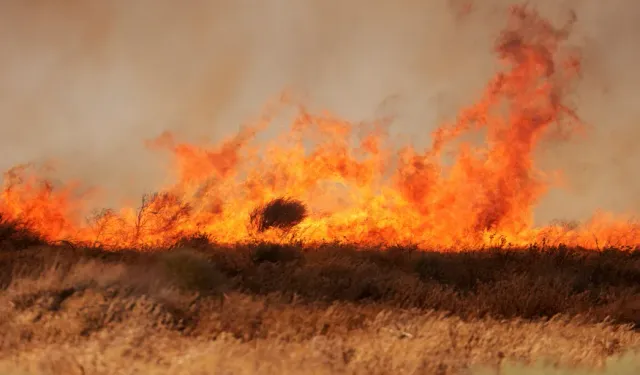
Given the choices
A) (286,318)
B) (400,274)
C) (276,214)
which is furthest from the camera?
(276,214)

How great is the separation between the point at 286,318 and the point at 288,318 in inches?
1.4

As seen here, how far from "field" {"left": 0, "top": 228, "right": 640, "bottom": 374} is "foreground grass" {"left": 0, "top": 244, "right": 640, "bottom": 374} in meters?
0.03

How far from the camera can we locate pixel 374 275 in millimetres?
17453

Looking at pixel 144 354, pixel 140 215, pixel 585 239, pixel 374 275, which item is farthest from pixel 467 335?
pixel 585 239

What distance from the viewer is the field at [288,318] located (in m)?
8.04

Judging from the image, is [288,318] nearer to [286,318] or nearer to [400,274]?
[286,318]

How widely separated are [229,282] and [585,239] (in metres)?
17.3

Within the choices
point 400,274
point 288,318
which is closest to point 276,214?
point 400,274

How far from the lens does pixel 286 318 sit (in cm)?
1120

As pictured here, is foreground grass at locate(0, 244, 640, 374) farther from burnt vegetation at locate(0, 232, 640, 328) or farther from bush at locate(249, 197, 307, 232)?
bush at locate(249, 197, 307, 232)

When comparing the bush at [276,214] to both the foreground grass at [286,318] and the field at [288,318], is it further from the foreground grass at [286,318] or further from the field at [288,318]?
the foreground grass at [286,318]

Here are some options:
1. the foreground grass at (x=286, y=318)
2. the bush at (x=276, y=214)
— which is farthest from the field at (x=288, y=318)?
the bush at (x=276, y=214)

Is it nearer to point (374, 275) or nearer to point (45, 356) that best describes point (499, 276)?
point (374, 275)

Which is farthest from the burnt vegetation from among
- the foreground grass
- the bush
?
the bush
